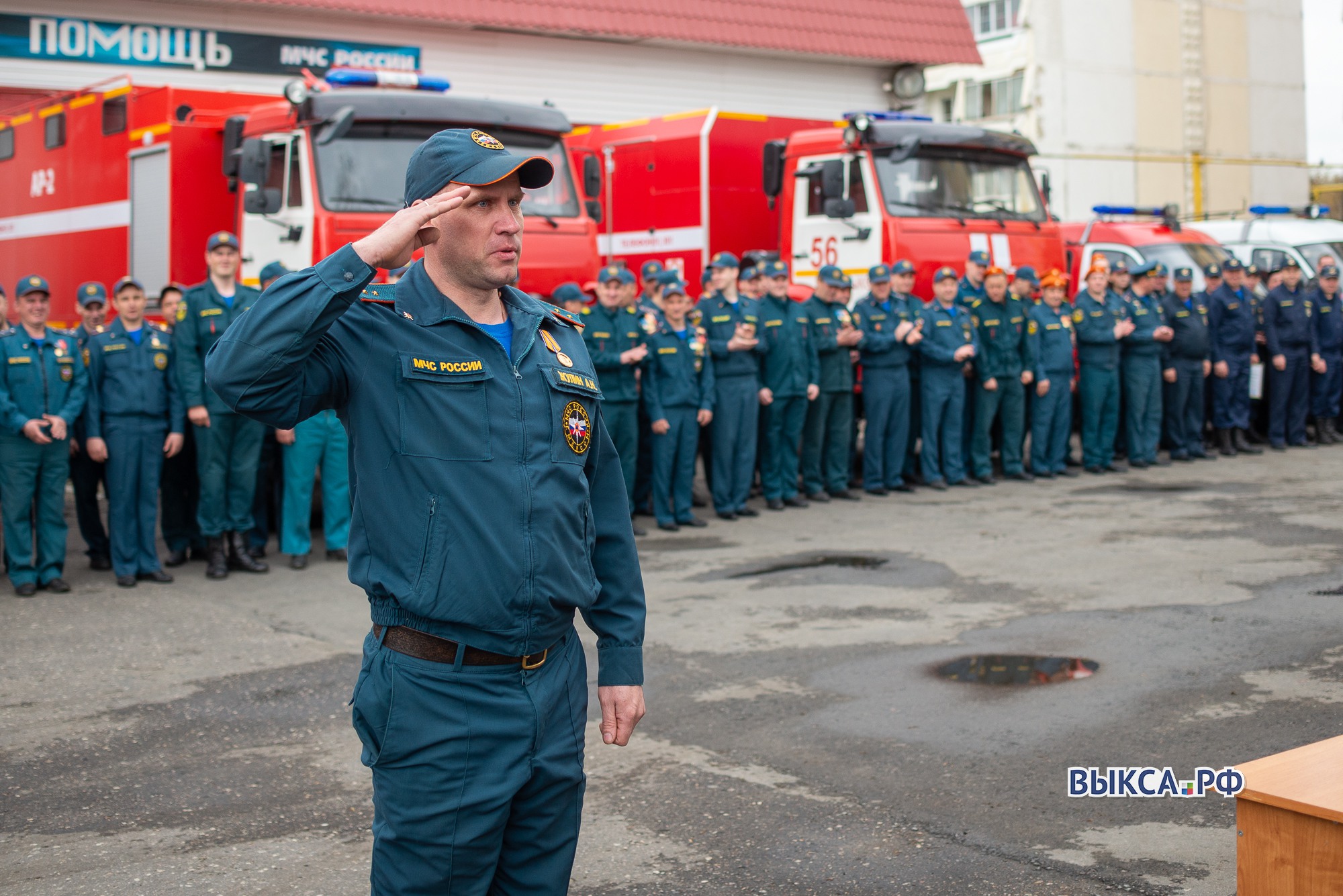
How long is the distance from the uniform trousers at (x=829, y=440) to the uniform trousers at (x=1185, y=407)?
13.7 feet

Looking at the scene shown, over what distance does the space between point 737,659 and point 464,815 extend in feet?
13.6

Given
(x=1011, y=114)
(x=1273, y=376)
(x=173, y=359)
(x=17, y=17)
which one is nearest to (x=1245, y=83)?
(x=1011, y=114)

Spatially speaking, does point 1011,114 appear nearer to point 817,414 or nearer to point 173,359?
point 817,414

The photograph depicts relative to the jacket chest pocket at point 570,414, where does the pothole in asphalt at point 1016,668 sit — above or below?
below

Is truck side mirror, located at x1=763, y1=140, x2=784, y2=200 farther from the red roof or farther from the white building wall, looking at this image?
the red roof

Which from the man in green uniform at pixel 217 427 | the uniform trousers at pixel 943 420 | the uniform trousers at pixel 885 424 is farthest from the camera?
the uniform trousers at pixel 943 420

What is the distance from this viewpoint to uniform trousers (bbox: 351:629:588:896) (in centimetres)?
267

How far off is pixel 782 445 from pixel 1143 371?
14.3 ft

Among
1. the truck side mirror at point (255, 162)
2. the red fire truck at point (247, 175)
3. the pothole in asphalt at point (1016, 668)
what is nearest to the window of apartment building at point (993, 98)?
the red fire truck at point (247, 175)

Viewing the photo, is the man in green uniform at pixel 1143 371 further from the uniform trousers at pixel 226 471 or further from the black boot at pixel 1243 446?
the uniform trousers at pixel 226 471

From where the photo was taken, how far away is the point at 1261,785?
9.79ft

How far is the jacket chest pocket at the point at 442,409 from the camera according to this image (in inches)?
108

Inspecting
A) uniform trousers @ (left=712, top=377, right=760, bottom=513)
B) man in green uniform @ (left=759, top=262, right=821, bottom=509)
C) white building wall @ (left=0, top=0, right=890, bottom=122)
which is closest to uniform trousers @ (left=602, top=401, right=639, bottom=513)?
uniform trousers @ (left=712, top=377, right=760, bottom=513)

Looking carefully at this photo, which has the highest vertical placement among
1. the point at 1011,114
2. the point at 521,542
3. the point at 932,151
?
the point at 1011,114
